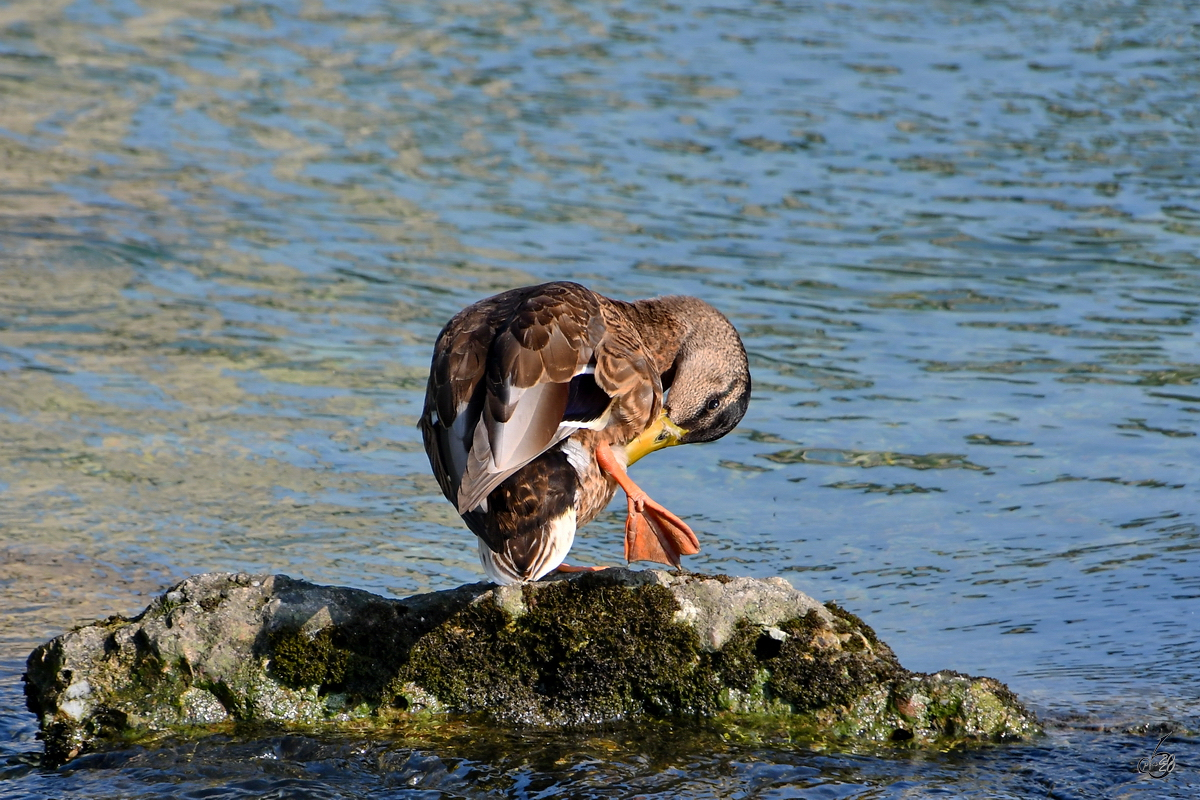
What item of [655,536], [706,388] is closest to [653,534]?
[655,536]

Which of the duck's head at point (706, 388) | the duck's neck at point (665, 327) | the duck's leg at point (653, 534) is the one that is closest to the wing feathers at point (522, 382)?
the duck's leg at point (653, 534)

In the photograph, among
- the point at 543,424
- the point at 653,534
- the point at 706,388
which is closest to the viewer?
the point at 543,424

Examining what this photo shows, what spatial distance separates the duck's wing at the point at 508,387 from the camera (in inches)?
161

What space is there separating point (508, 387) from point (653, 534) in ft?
3.01

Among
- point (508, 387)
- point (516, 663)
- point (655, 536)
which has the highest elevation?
point (508, 387)

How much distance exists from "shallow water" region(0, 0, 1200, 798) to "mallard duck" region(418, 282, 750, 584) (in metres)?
0.67

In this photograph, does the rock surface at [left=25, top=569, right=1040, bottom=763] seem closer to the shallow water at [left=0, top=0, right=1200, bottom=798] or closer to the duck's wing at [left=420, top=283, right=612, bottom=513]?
the shallow water at [left=0, top=0, right=1200, bottom=798]

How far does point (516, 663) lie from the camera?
13.1ft

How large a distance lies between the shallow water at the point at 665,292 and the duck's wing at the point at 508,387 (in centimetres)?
78

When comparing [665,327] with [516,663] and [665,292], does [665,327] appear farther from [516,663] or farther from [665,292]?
[665,292]

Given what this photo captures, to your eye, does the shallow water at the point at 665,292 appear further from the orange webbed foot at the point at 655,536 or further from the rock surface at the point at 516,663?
the orange webbed foot at the point at 655,536

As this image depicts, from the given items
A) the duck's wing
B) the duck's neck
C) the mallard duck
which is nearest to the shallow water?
the mallard duck

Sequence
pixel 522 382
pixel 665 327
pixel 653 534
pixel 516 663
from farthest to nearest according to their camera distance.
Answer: pixel 665 327 → pixel 653 534 → pixel 522 382 → pixel 516 663

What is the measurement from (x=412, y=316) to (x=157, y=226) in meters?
2.70
